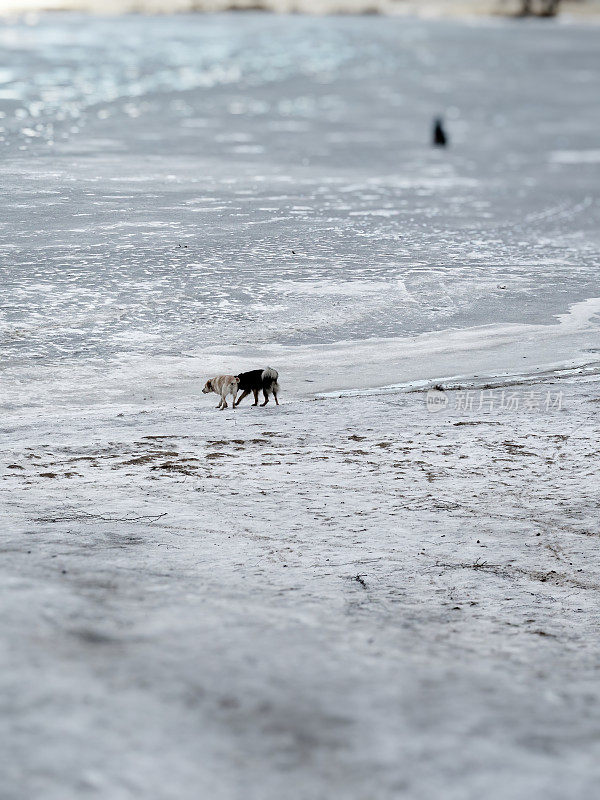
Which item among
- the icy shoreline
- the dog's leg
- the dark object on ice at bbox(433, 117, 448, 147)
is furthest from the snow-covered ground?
the dark object on ice at bbox(433, 117, 448, 147)

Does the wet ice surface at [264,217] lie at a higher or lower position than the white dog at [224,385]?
A: higher

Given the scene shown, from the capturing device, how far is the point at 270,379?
7.08 metres

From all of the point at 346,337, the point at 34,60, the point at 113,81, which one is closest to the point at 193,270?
the point at 346,337

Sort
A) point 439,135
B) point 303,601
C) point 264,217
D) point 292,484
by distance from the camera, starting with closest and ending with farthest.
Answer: point 303,601
point 292,484
point 264,217
point 439,135

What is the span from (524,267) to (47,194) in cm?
497

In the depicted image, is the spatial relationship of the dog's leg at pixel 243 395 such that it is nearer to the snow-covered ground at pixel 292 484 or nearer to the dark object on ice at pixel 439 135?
the snow-covered ground at pixel 292 484

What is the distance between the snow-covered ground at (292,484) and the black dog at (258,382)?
0.13 meters

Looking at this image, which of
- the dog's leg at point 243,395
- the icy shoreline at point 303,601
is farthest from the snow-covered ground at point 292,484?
the dog's leg at point 243,395

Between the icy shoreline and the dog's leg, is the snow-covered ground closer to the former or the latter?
the icy shoreline

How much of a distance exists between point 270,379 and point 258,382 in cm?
8

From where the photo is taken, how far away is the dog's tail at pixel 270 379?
7.03m

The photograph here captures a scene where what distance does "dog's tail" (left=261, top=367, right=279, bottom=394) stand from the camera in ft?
23.1

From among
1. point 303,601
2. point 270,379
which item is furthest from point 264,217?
point 303,601

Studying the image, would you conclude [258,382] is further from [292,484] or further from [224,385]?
[292,484]
